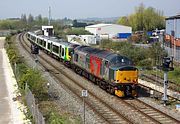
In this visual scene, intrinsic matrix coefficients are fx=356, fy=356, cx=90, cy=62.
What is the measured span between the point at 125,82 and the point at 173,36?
25060 mm

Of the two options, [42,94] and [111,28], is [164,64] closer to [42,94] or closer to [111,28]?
[42,94]

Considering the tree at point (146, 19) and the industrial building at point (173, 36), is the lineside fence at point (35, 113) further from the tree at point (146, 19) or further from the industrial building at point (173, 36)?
A: the tree at point (146, 19)

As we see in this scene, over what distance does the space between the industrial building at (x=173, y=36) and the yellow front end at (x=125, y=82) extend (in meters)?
21.0

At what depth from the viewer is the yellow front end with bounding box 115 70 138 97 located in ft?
71.2

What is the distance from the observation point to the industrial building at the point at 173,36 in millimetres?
42562

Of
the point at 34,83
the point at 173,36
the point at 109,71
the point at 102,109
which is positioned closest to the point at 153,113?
the point at 102,109

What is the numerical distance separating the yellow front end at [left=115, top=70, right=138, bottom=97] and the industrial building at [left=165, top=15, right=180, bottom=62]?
69.0ft

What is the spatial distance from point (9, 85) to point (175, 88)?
13028 millimetres

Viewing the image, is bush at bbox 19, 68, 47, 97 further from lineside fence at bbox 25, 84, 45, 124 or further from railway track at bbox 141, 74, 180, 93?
railway track at bbox 141, 74, 180, 93

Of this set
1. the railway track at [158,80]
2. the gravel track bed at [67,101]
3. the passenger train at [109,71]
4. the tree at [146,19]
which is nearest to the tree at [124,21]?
the tree at [146,19]

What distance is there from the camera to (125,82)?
21875 mm

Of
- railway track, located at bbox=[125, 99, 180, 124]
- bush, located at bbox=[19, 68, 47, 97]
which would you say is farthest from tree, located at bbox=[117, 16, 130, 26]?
railway track, located at bbox=[125, 99, 180, 124]

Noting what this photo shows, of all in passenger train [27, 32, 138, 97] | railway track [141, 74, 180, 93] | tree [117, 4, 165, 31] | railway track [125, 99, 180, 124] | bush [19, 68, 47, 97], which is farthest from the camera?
tree [117, 4, 165, 31]

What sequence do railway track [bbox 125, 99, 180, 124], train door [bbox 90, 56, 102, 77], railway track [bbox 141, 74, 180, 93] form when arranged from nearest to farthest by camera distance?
railway track [bbox 125, 99, 180, 124] → train door [bbox 90, 56, 102, 77] → railway track [bbox 141, 74, 180, 93]
